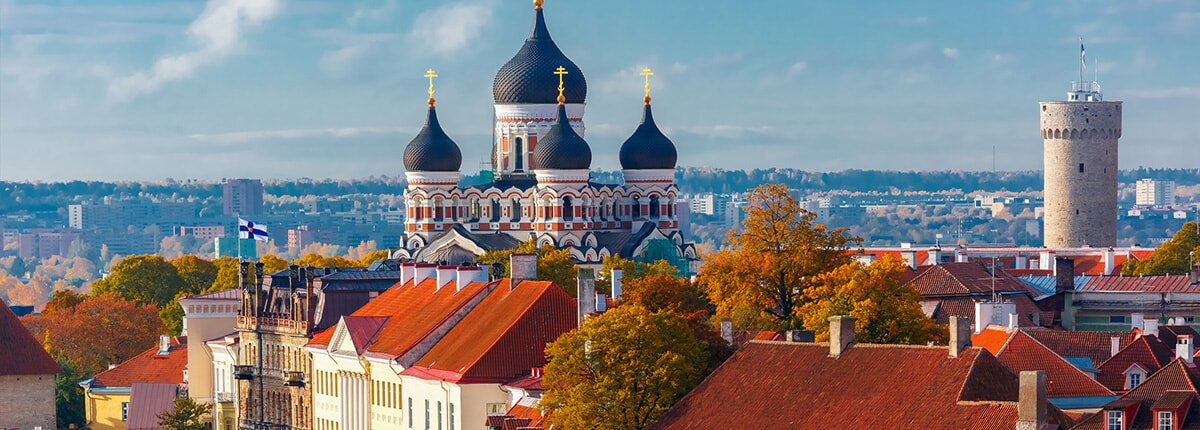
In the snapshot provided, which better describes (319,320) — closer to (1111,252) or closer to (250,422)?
(250,422)

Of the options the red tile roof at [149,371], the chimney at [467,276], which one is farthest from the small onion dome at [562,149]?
the chimney at [467,276]

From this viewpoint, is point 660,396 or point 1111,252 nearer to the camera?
point 660,396

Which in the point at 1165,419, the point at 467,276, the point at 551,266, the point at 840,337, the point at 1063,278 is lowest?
the point at 1165,419

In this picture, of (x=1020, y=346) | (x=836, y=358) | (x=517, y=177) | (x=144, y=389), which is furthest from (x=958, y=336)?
(x=517, y=177)

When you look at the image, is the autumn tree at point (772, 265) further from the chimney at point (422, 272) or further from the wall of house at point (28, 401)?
the wall of house at point (28, 401)

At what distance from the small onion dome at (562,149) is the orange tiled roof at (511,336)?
7054 centimetres

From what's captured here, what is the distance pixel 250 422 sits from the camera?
10738 centimetres

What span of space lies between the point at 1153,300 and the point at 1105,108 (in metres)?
66.8

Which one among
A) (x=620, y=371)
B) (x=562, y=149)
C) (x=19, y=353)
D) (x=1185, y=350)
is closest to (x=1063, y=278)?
(x=1185, y=350)

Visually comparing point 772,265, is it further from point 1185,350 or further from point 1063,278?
point 1063,278

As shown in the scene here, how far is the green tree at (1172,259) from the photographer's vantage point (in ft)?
430

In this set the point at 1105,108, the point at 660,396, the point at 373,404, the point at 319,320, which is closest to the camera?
the point at 660,396

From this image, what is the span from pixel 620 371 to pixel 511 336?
34.4 ft

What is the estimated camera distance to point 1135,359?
78000 millimetres
